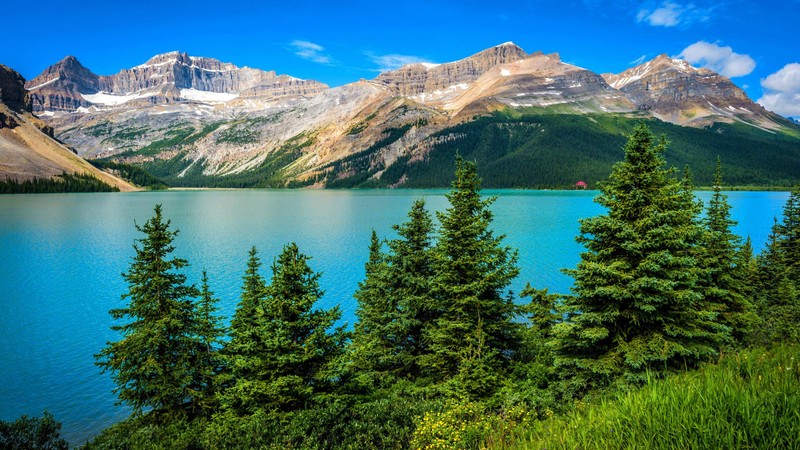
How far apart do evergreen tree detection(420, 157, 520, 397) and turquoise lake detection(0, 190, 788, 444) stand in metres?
21.0

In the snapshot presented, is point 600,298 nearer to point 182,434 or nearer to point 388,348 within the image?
point 388,348

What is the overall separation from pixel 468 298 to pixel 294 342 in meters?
8.42

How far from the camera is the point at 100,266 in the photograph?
207 ft

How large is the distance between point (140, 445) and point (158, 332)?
5572 millimetres

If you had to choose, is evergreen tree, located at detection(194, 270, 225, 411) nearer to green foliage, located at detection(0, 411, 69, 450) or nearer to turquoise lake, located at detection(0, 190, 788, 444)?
green foliage, located at detection(0, 411, 69, 450)

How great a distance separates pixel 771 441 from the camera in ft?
14.3

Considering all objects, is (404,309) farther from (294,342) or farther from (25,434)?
(25,434)

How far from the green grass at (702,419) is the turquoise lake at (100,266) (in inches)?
1113

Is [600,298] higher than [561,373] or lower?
higher

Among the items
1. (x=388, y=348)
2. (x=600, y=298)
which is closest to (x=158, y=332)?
(x=388, y=348)

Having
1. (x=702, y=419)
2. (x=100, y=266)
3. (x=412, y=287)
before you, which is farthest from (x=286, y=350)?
(x=100, y=266)

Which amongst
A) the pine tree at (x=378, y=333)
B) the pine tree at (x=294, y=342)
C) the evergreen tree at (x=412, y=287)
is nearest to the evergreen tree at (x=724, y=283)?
the evergreen tree at (x=412, y=287)

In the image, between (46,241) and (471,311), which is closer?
(471,311)

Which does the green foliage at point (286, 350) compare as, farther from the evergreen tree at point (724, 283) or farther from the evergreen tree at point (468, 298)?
the evergreen tree at point (724, 283)
